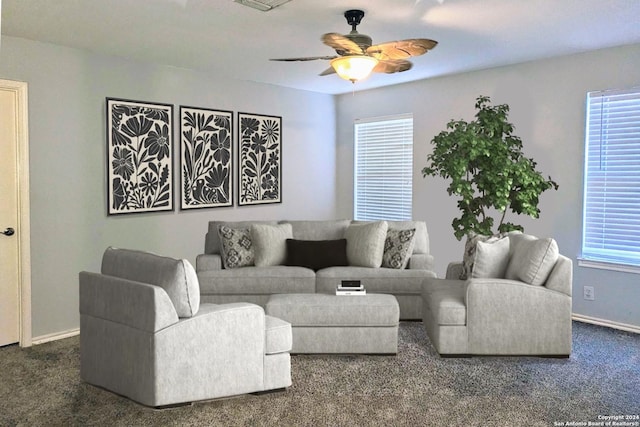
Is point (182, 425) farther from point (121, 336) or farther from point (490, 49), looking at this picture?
point (490, 49)

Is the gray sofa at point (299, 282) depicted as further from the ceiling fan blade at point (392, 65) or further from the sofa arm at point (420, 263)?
the ceiling fan blade at point (392, 65)

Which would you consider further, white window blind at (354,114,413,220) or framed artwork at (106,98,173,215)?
white window blind at (354,114,413,220)

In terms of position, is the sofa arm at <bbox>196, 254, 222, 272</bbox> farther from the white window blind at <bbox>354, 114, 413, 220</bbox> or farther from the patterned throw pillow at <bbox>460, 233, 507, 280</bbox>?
the white window blind at <bbox>354, 114, 413, 220</bbox>

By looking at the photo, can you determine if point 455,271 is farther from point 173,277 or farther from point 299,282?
point 173,277

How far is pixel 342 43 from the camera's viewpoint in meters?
3.50

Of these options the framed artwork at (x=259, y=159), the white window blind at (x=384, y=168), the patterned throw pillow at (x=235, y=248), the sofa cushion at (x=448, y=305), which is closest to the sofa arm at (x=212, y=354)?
the sofa cushion at (x=448, y=305)

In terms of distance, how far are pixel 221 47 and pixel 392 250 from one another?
8.10 feet

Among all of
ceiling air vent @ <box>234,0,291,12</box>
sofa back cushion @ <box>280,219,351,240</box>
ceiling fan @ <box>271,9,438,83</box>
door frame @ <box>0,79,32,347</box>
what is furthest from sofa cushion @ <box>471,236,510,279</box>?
door frame @ <box>0,79,32,347</box>

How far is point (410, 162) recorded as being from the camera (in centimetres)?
701

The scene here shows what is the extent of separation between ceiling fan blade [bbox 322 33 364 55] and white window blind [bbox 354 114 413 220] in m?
3.37

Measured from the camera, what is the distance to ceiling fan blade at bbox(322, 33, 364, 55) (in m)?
3.40

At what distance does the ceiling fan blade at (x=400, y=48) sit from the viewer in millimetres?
3418

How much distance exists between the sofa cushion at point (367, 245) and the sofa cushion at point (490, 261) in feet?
4.14

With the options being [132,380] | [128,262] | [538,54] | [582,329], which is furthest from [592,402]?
[538,54]
